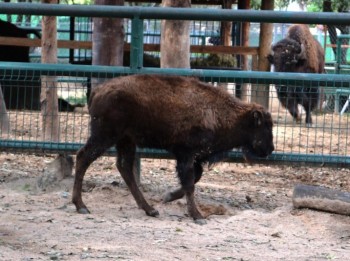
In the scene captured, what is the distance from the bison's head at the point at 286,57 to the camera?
15445 millimetres

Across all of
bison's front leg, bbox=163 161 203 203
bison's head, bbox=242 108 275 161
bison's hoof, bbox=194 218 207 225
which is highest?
bison's head, bbox=242 108 275 161

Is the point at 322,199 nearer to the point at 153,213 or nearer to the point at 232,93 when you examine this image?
the point at 153,213

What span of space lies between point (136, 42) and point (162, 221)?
173 centimetres

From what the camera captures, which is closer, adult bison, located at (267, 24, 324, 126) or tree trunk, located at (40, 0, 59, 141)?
tree trunk, located at (40, 0, 59, 141)

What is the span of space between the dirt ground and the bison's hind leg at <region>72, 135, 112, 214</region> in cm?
10

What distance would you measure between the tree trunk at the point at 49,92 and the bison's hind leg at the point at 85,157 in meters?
1.10

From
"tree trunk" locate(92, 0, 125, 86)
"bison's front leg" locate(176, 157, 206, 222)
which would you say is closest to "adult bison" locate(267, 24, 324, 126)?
"tree trunk" locate(92, 0, 125, 86)

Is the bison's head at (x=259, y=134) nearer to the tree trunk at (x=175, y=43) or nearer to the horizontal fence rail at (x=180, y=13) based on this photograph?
the horizontal fence rail at (x=180, y=13)

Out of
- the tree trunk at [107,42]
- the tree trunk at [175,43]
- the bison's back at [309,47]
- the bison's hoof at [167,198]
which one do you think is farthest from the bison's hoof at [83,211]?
the bison's back at [309,47]

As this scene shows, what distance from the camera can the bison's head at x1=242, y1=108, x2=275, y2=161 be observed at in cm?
746

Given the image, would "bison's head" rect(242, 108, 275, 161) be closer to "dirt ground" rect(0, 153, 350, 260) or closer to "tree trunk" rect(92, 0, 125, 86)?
"dirt ground" rect(0, 153, 350, 260)

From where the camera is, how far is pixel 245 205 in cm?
780

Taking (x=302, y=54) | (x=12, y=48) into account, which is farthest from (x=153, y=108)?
(x=12, y=48)

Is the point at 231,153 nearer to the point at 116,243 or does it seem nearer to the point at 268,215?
the point at 268,215
